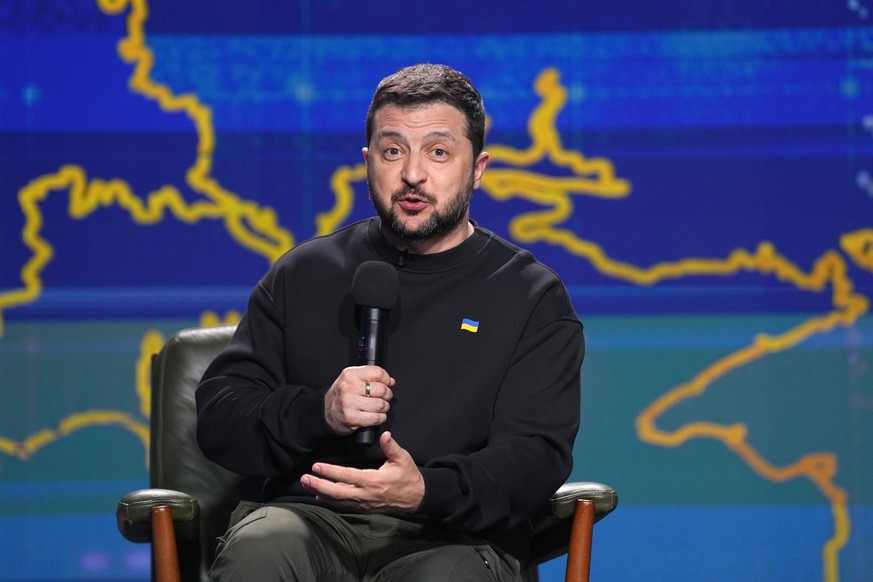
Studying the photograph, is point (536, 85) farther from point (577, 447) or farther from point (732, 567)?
point (732, 567)

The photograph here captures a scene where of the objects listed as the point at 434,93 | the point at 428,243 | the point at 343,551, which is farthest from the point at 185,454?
the point at 434,93

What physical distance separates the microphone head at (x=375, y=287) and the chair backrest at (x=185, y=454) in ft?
1.89

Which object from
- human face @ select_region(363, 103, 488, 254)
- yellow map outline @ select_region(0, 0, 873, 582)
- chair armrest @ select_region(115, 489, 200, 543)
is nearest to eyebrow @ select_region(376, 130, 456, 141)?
human face @ select_region(363, 103, 488, 254)

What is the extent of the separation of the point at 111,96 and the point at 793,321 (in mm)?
2122

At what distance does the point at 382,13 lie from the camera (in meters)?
3.44

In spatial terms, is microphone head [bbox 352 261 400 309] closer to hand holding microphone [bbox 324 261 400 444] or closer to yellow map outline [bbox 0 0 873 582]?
hand holding microphone [bbox 324 261 400 444]

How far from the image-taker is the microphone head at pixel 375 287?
1.85 m

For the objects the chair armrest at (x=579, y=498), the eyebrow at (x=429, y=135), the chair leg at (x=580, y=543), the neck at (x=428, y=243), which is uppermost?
the eyebrow at (x=429, y=135)

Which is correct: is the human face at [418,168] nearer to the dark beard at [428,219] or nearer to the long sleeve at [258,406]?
the dark beard at [428,219]

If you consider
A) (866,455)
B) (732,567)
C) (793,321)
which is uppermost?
(793,321)

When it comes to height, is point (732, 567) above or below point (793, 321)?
below

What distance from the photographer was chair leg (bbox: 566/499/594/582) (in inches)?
79.2

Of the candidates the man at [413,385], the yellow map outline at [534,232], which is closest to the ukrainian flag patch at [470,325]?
the man at [413,385]


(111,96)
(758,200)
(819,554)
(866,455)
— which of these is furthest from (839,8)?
(111,96)
